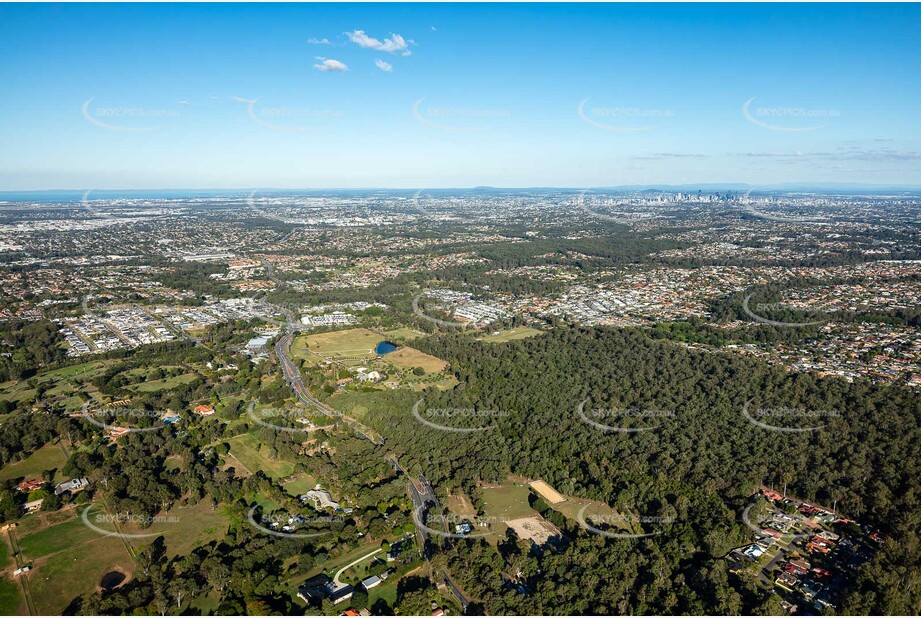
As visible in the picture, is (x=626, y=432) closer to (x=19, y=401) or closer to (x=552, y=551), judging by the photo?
(x=552, y=551)

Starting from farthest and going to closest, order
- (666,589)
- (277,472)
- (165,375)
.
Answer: (165,375) → (277,472) → (666,589)

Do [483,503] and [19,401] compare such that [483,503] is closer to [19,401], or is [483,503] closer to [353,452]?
[353,452]

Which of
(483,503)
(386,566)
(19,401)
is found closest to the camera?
(386,566)

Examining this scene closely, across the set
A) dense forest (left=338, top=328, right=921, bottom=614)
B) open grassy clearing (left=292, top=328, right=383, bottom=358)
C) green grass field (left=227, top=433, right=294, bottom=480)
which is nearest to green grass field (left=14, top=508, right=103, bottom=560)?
green grass field (left=227, top=433, right=294, bottom=480)

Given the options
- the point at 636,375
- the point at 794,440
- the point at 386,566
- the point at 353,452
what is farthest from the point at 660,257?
the point at 386,566

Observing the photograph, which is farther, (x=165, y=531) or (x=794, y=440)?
(x=794, y=440)

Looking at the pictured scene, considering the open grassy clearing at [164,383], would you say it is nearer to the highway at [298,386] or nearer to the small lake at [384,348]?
the highway at [298,386]
